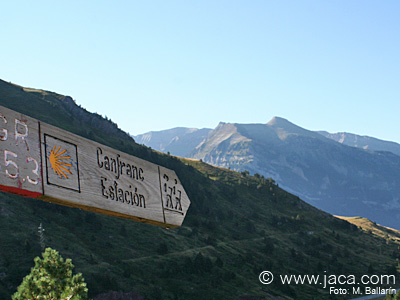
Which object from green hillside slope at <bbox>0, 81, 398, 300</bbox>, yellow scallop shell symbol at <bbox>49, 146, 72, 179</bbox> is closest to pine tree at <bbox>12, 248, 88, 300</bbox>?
yellow scallop shell symbol at <bbox>49, 146, 72, 179</bbox>

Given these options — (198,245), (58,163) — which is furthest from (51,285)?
(198,245)

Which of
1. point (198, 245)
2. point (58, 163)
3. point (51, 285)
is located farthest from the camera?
point (198, 245)

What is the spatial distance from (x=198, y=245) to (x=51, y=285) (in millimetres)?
108574

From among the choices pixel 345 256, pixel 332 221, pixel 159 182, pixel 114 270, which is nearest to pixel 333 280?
pixel 345 256

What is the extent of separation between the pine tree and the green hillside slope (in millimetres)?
57379

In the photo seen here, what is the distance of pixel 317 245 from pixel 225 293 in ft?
225

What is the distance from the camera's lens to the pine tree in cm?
552

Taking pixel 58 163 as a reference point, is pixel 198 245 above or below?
above

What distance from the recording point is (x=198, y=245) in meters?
112

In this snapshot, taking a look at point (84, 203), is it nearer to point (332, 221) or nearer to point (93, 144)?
point (93, 144)

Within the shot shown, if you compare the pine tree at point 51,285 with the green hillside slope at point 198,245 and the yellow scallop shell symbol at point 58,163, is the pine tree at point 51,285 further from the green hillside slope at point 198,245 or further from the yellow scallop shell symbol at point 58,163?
the green hillside slope at point 198,245

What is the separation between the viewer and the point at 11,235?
79000 mm

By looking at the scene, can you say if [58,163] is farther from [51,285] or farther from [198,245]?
[198,245]

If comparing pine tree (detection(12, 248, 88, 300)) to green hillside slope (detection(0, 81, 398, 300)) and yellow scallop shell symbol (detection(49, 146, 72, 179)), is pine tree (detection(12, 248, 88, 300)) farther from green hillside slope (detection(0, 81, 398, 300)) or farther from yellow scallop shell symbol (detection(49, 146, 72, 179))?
green hillside slope (detection(0, 81, 398, 300))
